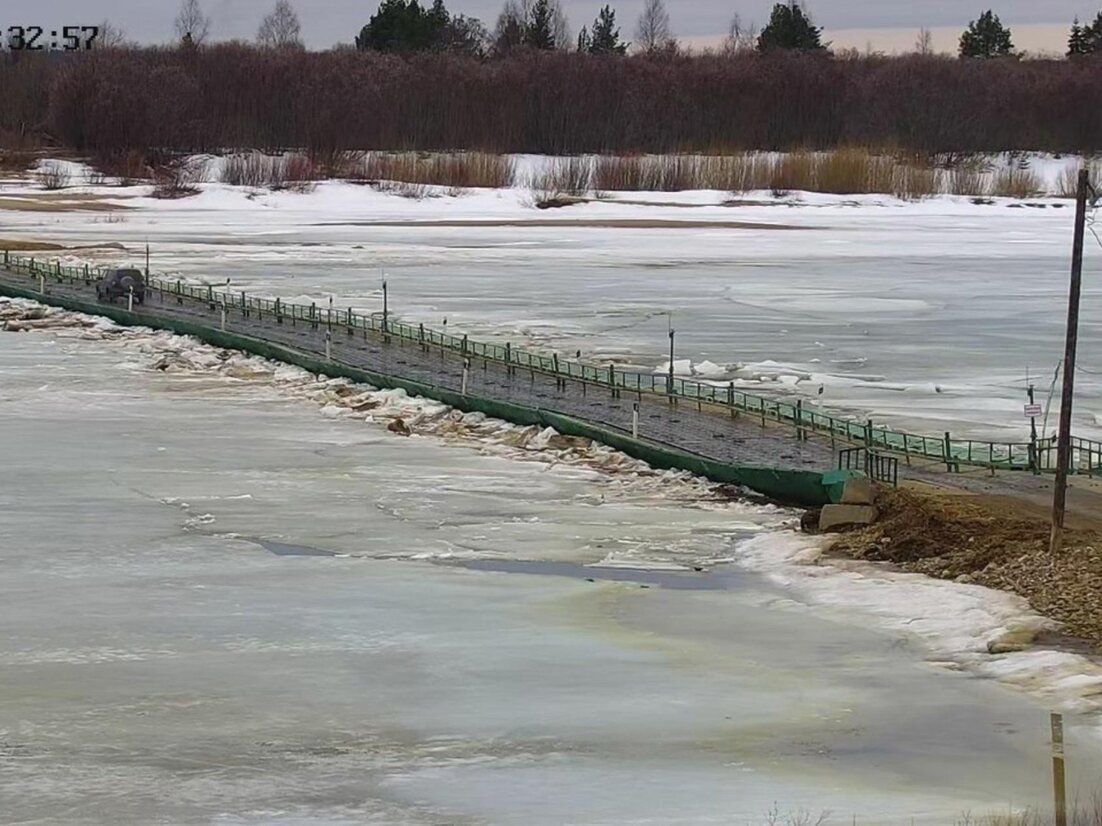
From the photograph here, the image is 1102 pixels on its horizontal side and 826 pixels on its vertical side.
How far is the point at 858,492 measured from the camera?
16156 millimetres

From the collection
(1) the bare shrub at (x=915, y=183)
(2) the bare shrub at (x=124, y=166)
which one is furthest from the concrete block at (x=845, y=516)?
(2) the bare shrub at (x=124, y=166)

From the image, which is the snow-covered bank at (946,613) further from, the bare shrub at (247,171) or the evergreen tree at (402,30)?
the evergreen tree at (402,30)

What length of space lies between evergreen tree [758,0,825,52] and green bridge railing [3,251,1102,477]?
98.1m

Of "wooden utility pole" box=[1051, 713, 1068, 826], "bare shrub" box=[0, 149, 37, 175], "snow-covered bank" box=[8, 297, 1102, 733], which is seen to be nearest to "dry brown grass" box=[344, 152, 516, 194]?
"bare shrub" box=[0, 149, 37, 175]

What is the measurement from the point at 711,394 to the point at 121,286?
16.3 metres

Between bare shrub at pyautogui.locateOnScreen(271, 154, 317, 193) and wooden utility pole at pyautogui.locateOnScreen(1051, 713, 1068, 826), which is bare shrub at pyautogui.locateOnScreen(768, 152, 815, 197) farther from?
wooden utility pole at pyautogui.locateOnScreen(1051, 713, 1068, 826)

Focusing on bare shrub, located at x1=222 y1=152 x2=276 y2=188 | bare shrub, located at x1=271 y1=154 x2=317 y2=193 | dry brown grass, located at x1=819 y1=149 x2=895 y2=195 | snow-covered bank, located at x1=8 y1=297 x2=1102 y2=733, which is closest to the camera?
snow-covered bank, located at x1=8 y1=297 x2=1102 y2=733

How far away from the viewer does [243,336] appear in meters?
30.0

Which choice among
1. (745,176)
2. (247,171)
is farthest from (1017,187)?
(247,171)

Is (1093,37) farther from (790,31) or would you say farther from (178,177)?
(178,177)

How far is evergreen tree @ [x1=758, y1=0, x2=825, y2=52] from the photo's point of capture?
130500 mm

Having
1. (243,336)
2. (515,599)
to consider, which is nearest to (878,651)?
(515,599)

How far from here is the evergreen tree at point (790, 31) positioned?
428ft

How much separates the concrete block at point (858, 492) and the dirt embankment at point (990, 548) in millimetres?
105
